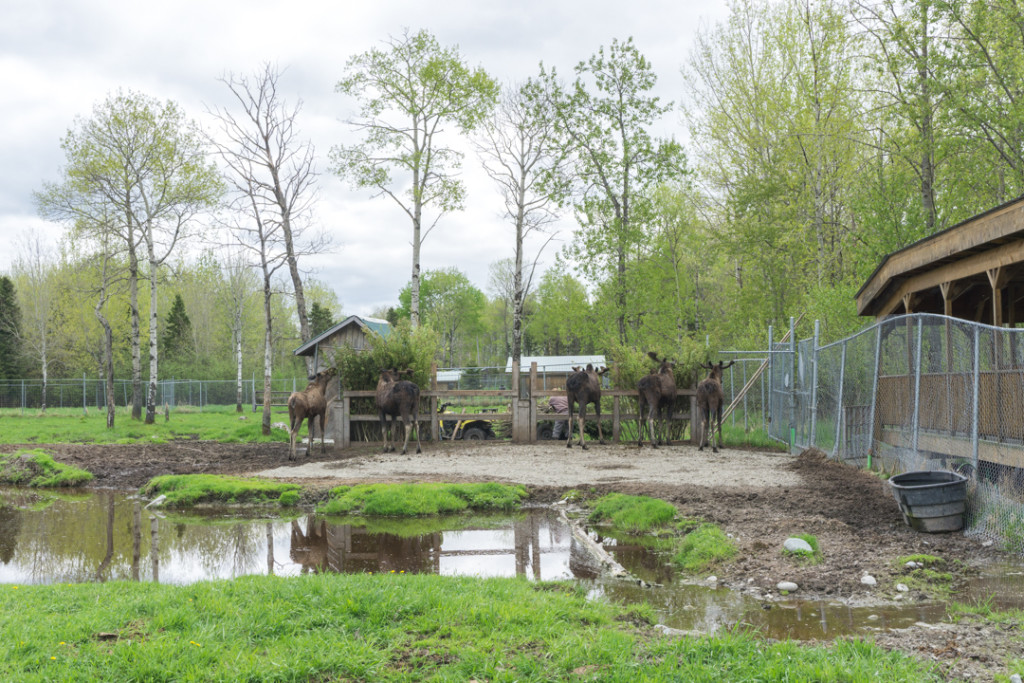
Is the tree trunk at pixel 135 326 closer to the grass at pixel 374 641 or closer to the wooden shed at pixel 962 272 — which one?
the grass at pixel 374 641

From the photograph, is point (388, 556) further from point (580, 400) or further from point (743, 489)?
point (580, 400)

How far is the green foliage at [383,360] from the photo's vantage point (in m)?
18.1

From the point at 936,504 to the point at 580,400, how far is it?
1005 cm

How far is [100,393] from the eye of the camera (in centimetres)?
4403

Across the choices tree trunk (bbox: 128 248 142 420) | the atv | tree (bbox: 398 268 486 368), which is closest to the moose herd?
the atv

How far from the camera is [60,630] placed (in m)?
4.52

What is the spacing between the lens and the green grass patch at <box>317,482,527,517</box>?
32.3ft

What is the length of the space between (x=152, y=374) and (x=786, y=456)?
22.7 meters

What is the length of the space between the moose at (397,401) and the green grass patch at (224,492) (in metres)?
5.13

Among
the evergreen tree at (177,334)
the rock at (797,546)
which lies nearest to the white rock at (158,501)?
the rock at (797,546)

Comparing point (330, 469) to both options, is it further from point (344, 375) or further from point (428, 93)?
point (428, 93)

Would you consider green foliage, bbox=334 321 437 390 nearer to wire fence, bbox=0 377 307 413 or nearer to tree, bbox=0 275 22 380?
wire fence, bbox=0 377 307 413

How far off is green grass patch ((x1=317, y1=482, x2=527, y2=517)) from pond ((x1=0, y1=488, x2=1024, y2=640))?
37 centimetres

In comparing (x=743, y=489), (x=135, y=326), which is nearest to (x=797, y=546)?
(x=743, y=489)
